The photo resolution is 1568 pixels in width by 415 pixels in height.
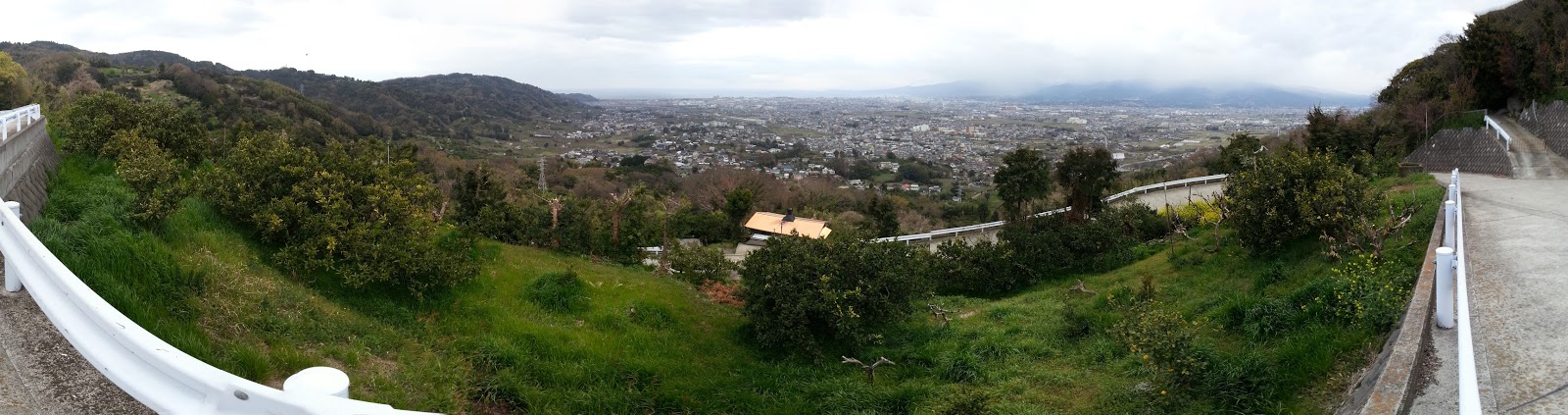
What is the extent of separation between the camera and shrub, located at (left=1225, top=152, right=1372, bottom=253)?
27.2ft

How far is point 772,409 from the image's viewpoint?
22.7ft

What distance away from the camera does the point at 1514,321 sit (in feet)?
16.2

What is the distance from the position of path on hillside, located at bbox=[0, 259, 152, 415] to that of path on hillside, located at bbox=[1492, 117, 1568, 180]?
18.1 meters

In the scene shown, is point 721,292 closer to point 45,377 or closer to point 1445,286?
point 1445,286

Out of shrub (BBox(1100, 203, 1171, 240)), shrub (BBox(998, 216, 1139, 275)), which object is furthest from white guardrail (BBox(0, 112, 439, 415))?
shrub (BBox(1100, 203, 1171, 240))

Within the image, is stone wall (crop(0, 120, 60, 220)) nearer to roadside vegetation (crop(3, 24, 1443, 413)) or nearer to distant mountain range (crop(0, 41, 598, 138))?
roadside vegetation (crop(3, 24, 1443, 413))

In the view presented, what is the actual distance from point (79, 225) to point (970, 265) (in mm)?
12490

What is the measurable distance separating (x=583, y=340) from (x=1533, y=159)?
17.3 m

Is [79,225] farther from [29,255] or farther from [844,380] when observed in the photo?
[844,380]

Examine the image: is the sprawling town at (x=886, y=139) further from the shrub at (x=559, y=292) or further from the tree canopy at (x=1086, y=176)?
the shrub at (x=559, y=292)

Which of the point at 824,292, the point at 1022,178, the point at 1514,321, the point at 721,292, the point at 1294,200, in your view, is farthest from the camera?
the point at 1022,178

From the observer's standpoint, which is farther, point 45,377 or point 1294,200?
point 1294,200

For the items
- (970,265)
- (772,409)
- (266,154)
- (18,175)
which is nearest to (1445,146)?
(970,265)

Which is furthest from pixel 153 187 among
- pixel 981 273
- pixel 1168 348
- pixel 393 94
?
pixel 393 94
